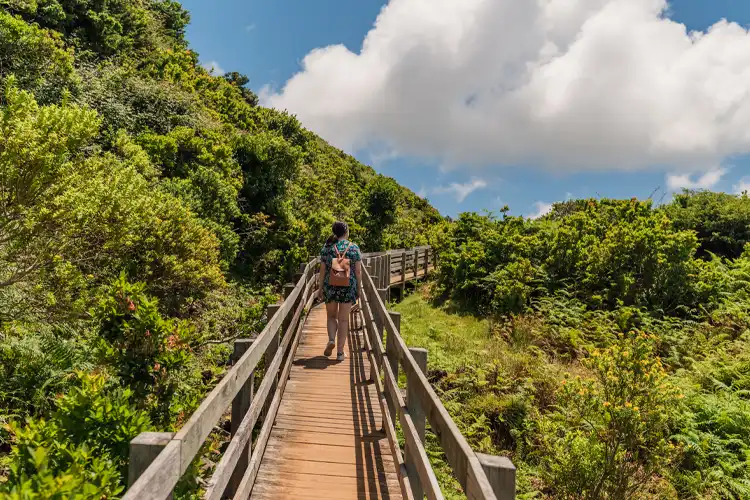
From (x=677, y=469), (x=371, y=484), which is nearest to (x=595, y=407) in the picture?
(x=677, y=469)

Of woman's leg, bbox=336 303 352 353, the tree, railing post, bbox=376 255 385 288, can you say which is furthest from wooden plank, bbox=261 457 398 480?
the tree

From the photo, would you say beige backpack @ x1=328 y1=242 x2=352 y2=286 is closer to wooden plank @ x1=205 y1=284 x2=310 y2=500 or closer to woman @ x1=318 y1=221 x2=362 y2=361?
woman @ x1=318 y1=221 x2=362 y2=361

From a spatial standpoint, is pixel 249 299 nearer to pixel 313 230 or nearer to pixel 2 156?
pixel 313 230

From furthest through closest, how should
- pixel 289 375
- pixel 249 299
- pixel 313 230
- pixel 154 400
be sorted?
1. pixel 313 230
2. pixel 249 299
3. pixel 289 375
4. pixel 154 400

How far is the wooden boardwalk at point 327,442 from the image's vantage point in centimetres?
354

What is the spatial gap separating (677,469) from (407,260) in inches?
570

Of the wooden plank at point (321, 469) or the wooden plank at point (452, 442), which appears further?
the wooden plank at point (321, 469)

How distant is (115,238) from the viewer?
7160 millimetres

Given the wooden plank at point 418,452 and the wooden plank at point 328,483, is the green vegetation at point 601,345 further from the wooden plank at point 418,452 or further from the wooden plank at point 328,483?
the wooden plank at point 418,452

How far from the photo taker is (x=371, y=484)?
3.64 m

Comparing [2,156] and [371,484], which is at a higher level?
[2,156]

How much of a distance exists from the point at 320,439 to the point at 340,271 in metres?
2.57

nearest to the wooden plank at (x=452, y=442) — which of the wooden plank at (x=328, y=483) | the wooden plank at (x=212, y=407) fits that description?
the wooden plank at (x=328, y=483)

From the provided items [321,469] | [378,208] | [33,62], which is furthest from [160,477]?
[378,208]
